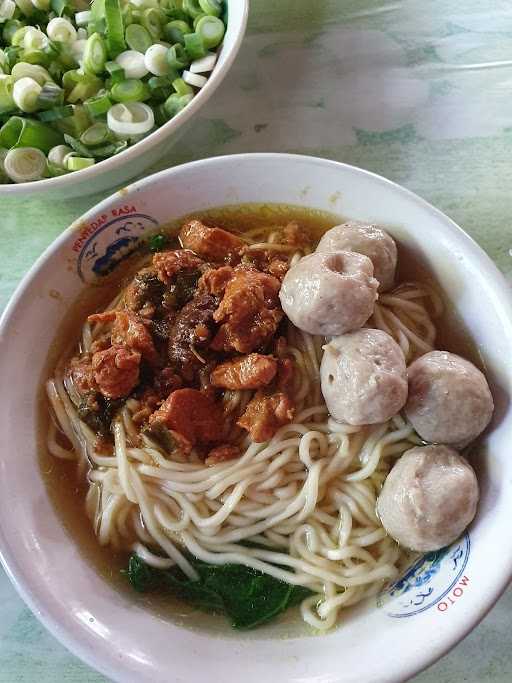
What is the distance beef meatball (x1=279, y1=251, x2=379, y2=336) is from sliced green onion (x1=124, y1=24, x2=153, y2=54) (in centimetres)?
143

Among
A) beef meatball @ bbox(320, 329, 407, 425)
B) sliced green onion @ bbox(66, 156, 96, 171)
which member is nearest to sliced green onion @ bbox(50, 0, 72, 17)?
sliced green onion @ bbox(66, 156, 96, 171)

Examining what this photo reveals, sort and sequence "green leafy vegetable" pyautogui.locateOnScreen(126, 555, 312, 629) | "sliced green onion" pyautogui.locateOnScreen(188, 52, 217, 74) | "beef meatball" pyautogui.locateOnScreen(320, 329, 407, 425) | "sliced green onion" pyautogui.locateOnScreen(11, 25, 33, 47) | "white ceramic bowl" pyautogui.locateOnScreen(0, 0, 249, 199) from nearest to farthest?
"beef meatball" pyautogui.locateOnScreen(320, 329, 407, 425)
"green leafy vegetable" pyautogui.locateOnScreen(126, 555, 312, 629)
"white ceramic bowl" pyautogui.locateOnScreen(0, 0, 249, 199)
"sliced green onion" pyautogui.locateOnScreen(188, 52, 217, 74)
"sliced green onion" pyautogui.locateOnScreen(11, 25, 33, 47)

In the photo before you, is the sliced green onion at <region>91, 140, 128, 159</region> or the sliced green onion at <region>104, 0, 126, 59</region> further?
the sliced green onion at <region>104, 0, 126, 59</region>

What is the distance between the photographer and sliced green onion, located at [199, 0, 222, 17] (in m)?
2.85

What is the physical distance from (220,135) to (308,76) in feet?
1.78

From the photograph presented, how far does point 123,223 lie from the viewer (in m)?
2.43

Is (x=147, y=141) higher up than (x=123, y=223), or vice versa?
(x=147, y=141)

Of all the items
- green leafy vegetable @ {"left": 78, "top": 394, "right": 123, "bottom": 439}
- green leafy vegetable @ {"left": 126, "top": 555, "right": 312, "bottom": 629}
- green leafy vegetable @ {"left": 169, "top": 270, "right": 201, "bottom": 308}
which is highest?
green leafy vegetable @ {"left": 169, "top": 270, "right": 201, "bottom": 308}

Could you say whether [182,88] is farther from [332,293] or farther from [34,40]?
[332,293]

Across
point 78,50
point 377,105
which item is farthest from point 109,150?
point 377,105

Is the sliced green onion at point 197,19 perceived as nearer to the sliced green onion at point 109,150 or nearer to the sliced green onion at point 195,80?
the sliced green onion at point 195,80

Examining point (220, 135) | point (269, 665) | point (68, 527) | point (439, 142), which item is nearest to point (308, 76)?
point (220, 135)

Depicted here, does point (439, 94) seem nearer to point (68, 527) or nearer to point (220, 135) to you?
point (220, 135)

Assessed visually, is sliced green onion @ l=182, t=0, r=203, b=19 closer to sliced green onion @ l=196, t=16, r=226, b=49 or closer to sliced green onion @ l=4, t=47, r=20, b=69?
sliced green onion @ l=196, t=16, r=226, b=49
